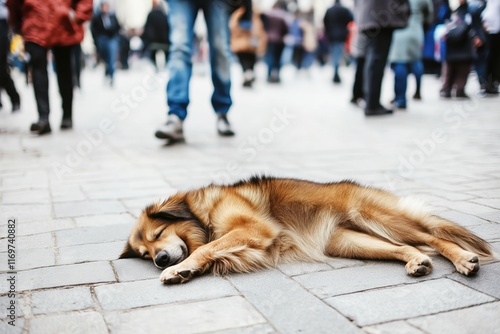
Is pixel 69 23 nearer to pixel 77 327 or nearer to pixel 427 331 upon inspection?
pixel 77 327

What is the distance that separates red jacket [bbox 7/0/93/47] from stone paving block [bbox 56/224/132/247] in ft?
13.4

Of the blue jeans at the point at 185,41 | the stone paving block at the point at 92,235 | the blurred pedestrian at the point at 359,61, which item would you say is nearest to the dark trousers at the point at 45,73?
the blue jeans at the point at 185,41

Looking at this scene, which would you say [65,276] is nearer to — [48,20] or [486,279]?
[486,279]

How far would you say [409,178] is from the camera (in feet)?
15.1

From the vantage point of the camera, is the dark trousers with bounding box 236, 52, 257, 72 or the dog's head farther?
the dark trousers with bounding box 236, 52, 257, 72

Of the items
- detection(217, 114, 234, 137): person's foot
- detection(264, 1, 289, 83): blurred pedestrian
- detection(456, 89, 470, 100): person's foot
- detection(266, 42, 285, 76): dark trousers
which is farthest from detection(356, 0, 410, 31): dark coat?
detection(266, 42, 285, 76): dark trousers

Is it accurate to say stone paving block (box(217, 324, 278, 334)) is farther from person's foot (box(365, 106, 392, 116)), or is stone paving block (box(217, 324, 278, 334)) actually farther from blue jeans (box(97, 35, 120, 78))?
blue jeans (box(97, 35, 120, 78))

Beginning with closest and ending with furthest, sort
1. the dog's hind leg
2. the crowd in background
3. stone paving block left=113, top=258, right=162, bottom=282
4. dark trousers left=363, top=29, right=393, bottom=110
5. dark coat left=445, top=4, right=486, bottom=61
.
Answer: the dog's hind leg, stone paving block left=113, top=258, right=162, bottom=282, the crowd in background, dark trousers left=363, top=29, right=393, bottom=110, dark coat left=445, top=4, right=486, bottom=61

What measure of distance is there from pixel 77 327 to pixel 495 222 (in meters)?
2.46

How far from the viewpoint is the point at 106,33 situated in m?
15.6

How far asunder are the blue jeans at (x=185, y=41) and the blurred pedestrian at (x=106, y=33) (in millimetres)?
9679

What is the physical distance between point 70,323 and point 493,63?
1018cm

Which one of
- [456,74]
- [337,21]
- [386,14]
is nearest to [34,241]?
[386,14]

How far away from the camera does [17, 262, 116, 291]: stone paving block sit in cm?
255
